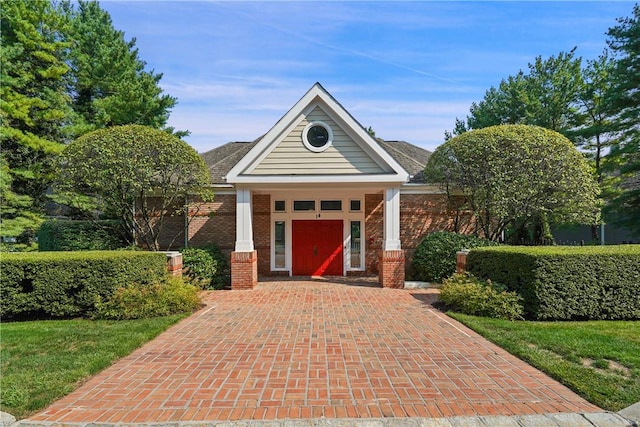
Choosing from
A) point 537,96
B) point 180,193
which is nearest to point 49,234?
point 180,193

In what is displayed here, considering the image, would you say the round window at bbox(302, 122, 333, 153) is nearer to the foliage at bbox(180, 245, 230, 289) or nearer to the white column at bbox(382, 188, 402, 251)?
the white column at bbox(382, 188, 402, 251)

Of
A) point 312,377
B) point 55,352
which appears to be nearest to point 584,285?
point 312,377

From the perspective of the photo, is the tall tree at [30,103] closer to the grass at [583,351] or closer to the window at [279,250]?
the window at [279,250]

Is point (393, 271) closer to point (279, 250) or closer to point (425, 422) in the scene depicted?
point (279, 250)

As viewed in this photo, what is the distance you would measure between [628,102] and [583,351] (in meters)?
14.6

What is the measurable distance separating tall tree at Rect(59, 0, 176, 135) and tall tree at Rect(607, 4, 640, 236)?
22829 millimetres

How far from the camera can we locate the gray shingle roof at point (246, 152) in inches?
545

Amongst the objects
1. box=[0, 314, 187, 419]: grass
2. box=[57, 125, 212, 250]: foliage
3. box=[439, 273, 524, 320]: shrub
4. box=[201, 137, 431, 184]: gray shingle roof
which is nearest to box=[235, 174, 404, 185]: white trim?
box=[57, 125, 212, 250]: foliage

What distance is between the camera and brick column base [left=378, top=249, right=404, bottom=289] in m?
11.3

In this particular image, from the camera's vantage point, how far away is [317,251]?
14000mm

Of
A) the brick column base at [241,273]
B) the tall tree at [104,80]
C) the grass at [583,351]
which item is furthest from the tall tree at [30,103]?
the grass at [583,351]

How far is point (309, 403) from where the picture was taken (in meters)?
3.95

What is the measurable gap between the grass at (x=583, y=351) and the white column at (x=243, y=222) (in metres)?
6.69

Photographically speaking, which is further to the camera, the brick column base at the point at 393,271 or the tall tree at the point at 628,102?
the tall tree at the point at 628,102
